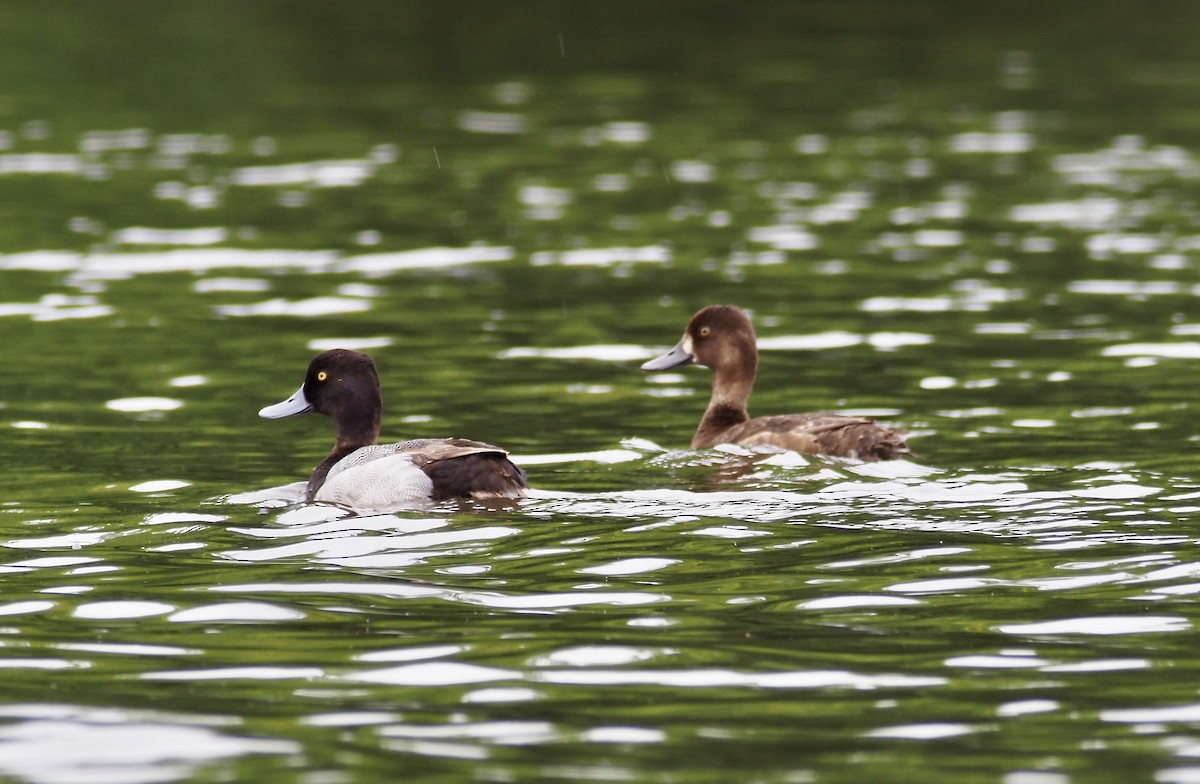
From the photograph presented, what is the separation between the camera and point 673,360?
15.6 meters

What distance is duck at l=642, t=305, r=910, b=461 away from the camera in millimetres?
12945

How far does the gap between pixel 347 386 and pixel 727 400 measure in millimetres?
3264

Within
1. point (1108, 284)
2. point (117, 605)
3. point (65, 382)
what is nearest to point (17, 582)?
point (117, 605)

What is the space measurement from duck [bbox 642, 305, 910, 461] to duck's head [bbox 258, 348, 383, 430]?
102 inches

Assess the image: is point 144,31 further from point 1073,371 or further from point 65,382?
point 1073,371

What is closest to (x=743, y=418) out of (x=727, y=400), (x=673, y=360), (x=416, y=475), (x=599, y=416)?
(x=727, y=400)

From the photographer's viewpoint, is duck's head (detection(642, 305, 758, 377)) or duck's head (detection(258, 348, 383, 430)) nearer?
duck's head (detection(258, 348, 383, 430))

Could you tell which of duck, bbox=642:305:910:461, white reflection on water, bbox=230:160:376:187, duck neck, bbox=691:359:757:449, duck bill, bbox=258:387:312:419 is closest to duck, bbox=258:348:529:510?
duck bill, bbox=258:387:312:419

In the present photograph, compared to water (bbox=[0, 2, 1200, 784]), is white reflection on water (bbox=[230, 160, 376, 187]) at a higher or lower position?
higher

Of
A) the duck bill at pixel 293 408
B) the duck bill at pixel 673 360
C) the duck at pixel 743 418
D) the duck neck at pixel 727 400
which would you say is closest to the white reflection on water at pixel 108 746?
the duck bill at pixel 293 408

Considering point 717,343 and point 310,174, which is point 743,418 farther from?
point 310,174

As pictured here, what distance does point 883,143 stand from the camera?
2961cm

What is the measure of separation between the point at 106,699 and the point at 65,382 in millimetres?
8926

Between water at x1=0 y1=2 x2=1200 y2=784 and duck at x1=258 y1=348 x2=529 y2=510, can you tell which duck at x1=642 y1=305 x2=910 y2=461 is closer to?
water at x1=0 y1=2 x2=1200 y2=784
